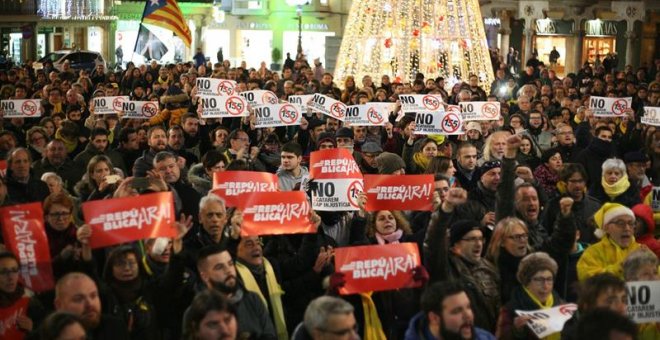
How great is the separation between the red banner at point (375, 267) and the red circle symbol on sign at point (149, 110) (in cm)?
1030

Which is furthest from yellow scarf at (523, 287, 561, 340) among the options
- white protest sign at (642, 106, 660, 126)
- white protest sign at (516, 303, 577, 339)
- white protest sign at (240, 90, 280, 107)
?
white protest sign at (240, 90, 280, 107)

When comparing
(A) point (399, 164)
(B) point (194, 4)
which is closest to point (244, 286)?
(A) point (399, 164)

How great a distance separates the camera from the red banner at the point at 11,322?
7.05m

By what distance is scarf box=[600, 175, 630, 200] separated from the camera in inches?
415

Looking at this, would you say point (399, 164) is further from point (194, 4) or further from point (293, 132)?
point (194, 4)

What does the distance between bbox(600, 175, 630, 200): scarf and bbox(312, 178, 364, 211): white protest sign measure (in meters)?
2.23

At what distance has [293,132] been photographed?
17.5 metres

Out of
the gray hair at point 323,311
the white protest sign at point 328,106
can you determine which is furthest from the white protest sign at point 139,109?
the gray hair at point 323,311

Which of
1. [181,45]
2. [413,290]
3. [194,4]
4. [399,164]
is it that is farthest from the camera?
[194,4]

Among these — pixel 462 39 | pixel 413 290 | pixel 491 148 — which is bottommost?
pixel 413 290

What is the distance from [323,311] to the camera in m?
6.38

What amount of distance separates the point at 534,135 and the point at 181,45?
43.8m

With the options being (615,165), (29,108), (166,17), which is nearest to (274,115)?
(29,108)

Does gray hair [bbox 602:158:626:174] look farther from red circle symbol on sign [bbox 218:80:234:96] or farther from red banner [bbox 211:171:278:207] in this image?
red circle symbol on sign [bbox 218:80:234:96]
